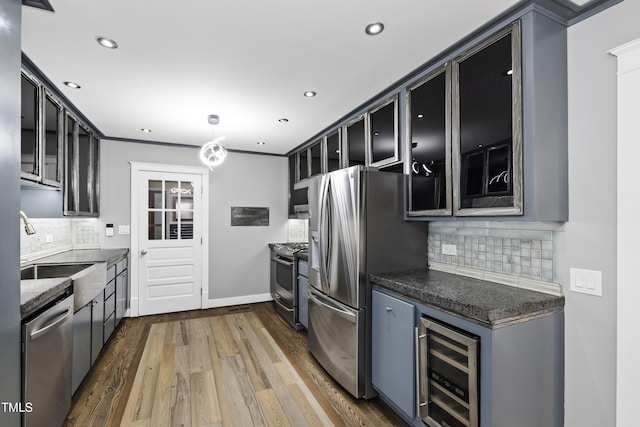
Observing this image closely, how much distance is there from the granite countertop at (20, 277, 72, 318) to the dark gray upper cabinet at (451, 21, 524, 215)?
2.44 meters

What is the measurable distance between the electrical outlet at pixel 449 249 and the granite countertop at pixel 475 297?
8.6 inches

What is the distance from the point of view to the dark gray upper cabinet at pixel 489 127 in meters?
1.58

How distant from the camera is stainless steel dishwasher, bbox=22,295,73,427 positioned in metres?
1.48

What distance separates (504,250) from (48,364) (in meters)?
2.85

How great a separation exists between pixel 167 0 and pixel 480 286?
2.43 meters

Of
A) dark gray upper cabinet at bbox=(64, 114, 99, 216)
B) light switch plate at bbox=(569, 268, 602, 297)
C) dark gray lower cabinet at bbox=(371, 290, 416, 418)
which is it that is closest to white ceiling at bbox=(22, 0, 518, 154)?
dark gray upper cabinet at bbox=(64, 114, 99, 216)

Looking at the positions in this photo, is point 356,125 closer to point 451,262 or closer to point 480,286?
point 451,262

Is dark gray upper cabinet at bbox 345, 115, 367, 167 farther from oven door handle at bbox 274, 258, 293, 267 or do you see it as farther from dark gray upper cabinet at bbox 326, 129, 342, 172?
oven door handle at bbox 274, 258, 293, 267

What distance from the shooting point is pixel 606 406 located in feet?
4.91

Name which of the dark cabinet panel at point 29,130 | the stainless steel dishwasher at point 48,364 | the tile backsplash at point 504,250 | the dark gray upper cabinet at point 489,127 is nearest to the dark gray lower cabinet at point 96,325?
the stainless steel dishwasher at point 48,364

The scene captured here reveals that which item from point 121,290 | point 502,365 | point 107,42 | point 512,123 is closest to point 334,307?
point 502,365

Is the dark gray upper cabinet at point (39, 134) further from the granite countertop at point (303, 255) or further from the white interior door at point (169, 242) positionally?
the granite countertop at point (303, 255)

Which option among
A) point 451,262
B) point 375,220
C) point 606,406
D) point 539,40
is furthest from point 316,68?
point 606,406

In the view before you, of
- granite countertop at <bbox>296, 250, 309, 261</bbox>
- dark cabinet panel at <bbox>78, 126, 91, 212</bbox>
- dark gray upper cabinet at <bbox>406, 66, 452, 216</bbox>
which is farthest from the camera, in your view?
granite countertop at <bbox>296, 250, 309, 261</bbox>
